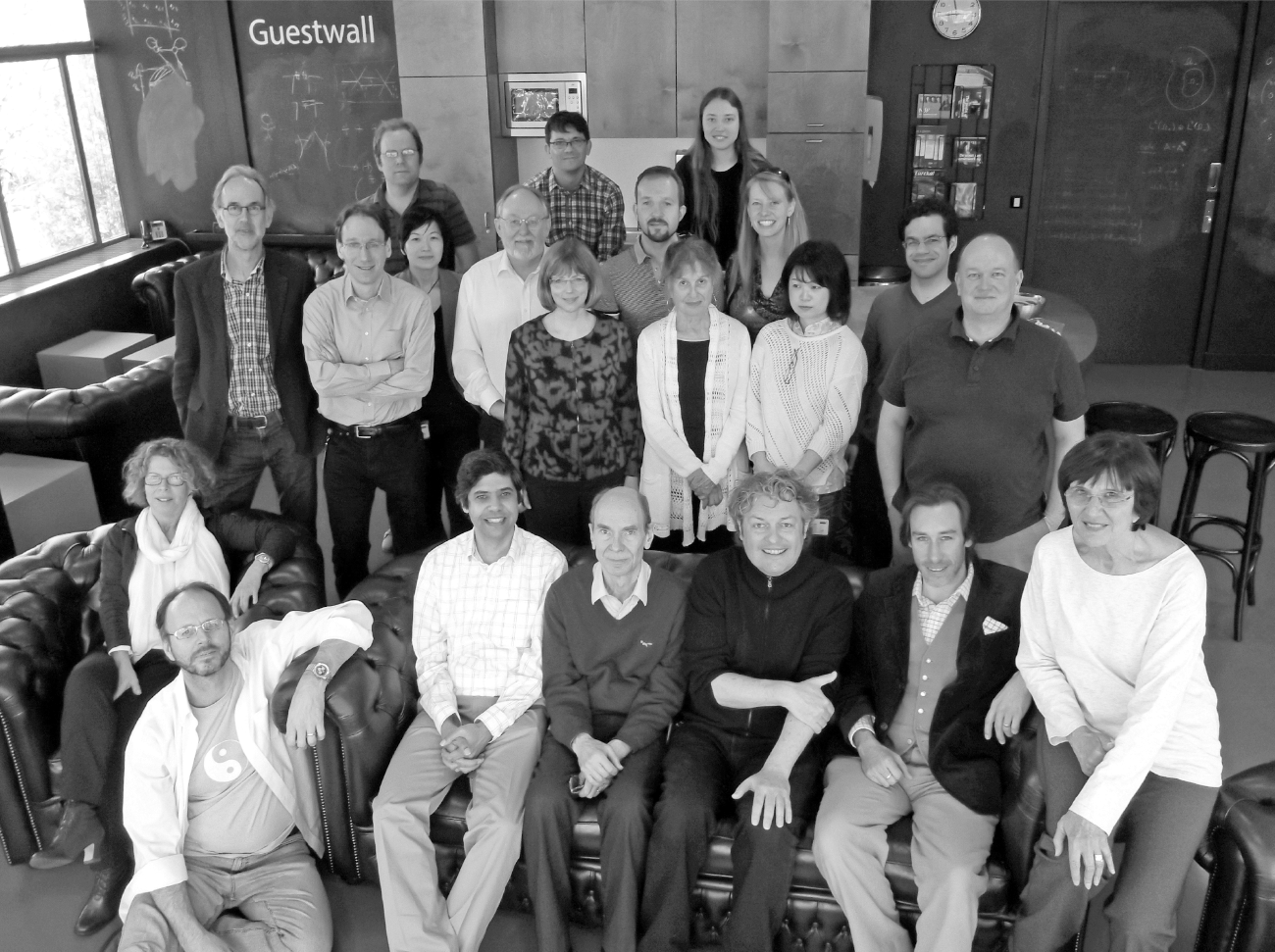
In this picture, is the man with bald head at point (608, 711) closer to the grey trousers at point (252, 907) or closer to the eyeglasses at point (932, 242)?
the grey trousers at point (252, 907)

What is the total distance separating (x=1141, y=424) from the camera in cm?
436

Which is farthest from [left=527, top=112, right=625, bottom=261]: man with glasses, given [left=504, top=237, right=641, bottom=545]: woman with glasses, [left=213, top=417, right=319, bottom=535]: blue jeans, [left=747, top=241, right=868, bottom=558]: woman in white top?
[left=213, top=417, right=319, bottom=535]: blue jeans

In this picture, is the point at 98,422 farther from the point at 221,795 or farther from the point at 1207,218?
the point at 1207,218

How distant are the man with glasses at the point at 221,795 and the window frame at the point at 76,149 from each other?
518 cm

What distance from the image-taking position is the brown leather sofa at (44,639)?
3.18 metres

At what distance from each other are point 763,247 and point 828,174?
3.07 m

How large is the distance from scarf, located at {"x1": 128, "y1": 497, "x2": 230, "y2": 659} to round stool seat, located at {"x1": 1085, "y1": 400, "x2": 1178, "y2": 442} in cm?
326

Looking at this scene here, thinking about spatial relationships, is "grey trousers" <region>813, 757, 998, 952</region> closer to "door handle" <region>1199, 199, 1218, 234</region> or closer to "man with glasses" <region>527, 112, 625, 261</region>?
"man with glasses" <region>527, 112, 625, 261</region>

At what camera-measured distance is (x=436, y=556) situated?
10.7ft

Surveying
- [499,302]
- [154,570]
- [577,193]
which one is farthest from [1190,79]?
[154,570]

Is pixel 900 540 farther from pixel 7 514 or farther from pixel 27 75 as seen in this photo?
pixel 27 75

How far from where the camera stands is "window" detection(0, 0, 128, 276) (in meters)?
6.94

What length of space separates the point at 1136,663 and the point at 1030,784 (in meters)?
0.39

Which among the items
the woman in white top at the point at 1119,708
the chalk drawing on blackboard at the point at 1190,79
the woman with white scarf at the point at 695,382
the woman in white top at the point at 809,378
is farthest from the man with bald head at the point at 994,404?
the chalk drawing on blackboard at the point at 1190,79
